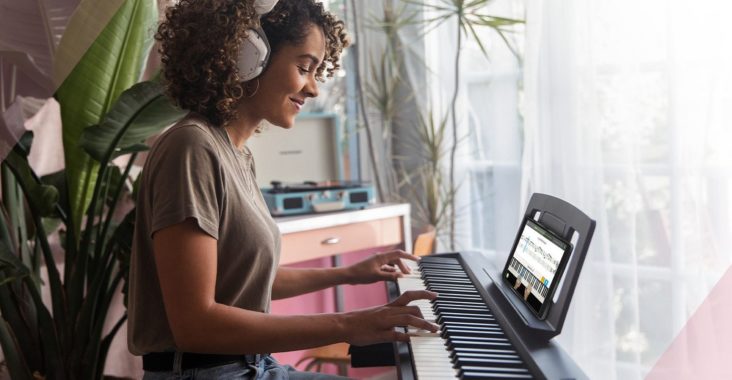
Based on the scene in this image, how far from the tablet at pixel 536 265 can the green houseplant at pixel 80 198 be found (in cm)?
88

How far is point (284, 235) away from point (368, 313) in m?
1.51

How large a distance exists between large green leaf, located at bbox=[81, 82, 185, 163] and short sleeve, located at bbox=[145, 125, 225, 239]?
0.51 meters

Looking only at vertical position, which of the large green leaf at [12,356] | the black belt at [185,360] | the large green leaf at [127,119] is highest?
the large green leaf at [127,119]

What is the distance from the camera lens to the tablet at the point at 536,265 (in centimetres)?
136

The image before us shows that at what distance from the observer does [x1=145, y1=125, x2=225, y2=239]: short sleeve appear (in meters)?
1.28

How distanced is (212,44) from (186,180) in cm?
29

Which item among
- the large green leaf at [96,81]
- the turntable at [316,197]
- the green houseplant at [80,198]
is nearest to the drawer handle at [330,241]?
the turntable at [316,197]

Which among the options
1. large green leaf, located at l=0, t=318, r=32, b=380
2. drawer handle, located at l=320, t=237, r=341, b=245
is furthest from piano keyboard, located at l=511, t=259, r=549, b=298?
drawer handle, located at l=320, t=237, r=341, b=245

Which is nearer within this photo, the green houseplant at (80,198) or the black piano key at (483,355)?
the black piano key at (483,355)

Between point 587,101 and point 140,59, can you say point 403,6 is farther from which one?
point 140,59

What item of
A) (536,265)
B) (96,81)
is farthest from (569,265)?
(96,81)

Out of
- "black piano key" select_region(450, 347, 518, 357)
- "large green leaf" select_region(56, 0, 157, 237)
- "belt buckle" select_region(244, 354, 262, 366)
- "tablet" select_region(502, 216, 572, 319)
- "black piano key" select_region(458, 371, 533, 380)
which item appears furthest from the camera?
"large green leaf" select_region(56, 0, 157, 237)

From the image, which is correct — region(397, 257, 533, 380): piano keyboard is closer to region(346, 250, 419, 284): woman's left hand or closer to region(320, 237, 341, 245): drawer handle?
region(346, 250, 419, 284): woman's left hand

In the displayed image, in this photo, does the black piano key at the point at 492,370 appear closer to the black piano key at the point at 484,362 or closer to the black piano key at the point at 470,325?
the black piano key at the point at 484,362
